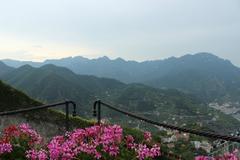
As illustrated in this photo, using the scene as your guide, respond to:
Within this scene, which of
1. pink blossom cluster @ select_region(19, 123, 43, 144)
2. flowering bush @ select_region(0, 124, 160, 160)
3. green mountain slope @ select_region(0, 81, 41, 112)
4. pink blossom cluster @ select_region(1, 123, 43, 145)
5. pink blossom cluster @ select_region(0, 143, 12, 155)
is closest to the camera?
flowering bush @ select_region(0, 124, 160, 160)

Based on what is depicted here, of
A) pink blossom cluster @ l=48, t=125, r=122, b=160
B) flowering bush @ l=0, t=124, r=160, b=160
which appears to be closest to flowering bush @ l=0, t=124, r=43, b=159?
flowering bush @ l=0, t=124, r=160, b=160

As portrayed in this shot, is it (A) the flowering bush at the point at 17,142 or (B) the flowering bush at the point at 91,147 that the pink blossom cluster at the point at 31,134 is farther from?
(B) the flowering bush at the point at 91,147

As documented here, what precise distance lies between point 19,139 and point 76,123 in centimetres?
1436

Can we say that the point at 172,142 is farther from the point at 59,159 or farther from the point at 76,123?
the point at 59,159

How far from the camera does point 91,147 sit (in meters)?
6.18

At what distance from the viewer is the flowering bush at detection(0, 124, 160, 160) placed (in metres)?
6.10

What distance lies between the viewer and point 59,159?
6172 millimetres

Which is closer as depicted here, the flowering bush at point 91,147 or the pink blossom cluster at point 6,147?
the flowering bush at point 91,147

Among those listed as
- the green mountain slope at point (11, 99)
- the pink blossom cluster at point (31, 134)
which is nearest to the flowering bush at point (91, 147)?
the pink blossom cluster at point (31, 134)

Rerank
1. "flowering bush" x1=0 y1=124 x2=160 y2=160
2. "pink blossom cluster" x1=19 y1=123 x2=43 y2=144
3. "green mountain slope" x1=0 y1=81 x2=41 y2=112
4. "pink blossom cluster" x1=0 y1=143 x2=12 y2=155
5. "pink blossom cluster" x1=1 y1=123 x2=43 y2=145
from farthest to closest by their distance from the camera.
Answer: "green mountain slope" x1=0 y1=81 x2=41 y2=112, "pink blossom cluster" x1=19 y1=123 x2=43 y2=144, "pink blossom cluster" x1=1 y1=123 x2=43 y2=145, "pink blossom cluster" x1=0 y1=143 x2=12 y2=155, "flowering bush" x1=0 y1=124 x2=160 y2=160

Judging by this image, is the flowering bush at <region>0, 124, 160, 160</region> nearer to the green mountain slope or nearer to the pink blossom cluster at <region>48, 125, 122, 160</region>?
the pink blossom cluster at <region>48, 125, 122, 160</region>

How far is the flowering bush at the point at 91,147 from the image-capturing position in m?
6.10

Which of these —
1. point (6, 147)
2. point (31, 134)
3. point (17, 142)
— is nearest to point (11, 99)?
point (31, 134)

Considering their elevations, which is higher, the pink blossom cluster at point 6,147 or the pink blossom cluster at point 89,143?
the pink blossom cluster at point 89,143
